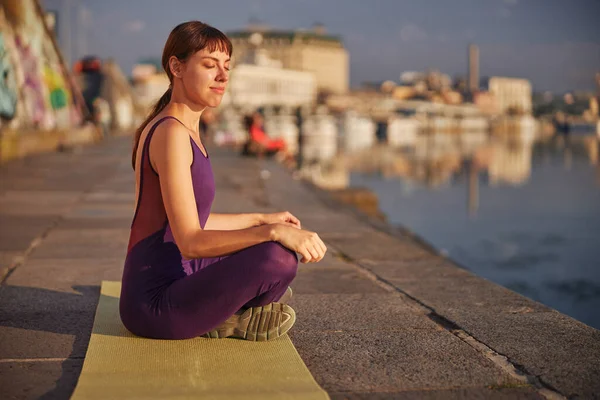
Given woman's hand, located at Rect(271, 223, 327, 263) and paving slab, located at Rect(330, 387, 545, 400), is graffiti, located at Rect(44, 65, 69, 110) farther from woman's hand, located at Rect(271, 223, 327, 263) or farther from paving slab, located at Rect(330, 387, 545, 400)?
paving slab, located at Rect(330, 387, 545, 400)

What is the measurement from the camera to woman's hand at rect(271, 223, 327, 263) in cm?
333

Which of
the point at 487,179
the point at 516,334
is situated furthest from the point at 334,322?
the point at 487,179

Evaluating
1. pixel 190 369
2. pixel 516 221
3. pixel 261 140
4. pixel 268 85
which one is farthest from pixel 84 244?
pixel 268 85

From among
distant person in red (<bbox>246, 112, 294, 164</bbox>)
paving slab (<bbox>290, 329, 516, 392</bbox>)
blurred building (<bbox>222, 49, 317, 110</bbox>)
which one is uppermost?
paving slab (<bbox>290, 329, 516, 392</bbox>)

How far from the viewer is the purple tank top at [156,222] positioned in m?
3.56

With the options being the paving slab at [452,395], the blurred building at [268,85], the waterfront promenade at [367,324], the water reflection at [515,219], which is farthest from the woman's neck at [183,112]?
the blurred building at [268,85]

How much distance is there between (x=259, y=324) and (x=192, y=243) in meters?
0.51

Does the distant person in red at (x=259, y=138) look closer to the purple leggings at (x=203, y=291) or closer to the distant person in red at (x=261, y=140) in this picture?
the distant person in red at (x=261, y=140)

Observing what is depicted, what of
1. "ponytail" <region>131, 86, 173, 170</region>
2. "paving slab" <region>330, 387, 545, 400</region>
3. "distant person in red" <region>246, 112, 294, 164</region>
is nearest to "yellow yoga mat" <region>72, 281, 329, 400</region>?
"paving slab" <region>330, 387, 545, 400</region>

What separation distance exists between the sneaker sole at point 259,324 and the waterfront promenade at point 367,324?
15 centimetres

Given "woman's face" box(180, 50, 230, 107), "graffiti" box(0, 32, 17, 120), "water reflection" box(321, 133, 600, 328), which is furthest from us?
"graffiti" box(0, 32, 17, 120)

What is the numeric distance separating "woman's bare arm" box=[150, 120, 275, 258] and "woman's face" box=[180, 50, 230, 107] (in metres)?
0.28

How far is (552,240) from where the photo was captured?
19.8 meters

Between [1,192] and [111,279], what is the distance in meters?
6.62
